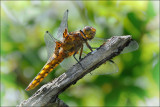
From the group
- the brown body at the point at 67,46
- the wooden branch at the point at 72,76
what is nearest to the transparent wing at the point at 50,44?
the brown body at the point at 67,46

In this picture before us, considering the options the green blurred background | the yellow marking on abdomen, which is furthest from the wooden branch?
the green blurred background

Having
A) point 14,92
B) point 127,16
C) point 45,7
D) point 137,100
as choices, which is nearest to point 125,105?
point 137,100

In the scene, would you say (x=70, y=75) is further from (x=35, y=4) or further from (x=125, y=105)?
→ (x=35, y=4)

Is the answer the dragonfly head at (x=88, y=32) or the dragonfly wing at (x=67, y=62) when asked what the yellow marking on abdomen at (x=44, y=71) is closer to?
the dragonfly wing at (x=67, y=62)

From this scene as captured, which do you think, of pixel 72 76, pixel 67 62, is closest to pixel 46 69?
pixel 67 62

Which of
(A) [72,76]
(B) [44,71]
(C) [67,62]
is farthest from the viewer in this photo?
(C) [67,62]

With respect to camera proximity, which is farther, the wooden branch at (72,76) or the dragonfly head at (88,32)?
the dragonfly head at (88,32)

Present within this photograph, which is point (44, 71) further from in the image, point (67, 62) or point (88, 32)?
point (88, 32)
